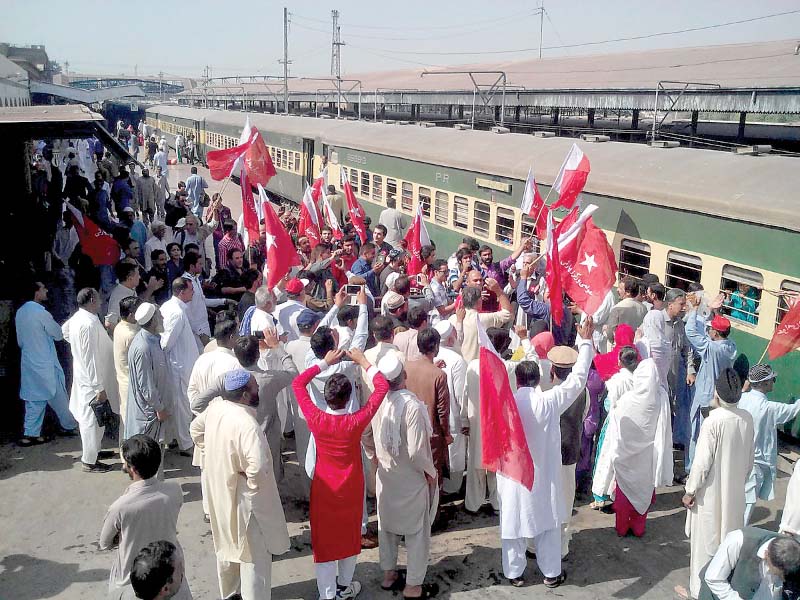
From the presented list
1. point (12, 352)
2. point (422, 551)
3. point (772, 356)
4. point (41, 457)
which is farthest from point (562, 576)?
point (12, 352)

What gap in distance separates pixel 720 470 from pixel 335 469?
2345 mm

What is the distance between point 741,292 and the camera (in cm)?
697

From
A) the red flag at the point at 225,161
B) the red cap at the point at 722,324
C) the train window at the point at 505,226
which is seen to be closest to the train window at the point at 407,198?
the train window at the point at 505,226

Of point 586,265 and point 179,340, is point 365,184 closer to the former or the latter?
point 586,265

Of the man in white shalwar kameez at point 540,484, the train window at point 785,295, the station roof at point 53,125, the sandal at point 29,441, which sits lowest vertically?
the sandal at point 29,441

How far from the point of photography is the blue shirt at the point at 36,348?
21.1ft

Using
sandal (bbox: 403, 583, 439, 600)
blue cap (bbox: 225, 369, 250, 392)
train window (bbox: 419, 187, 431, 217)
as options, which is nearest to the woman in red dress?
blue cap (bbox: 225, 369, 250, 392)

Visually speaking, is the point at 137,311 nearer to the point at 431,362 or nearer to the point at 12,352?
the point at 431,362

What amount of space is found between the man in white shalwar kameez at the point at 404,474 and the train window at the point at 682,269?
4265 mm

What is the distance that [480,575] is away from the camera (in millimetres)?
4898

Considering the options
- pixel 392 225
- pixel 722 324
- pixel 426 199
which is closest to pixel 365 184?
pixel 426 199

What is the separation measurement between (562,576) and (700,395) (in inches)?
88.7

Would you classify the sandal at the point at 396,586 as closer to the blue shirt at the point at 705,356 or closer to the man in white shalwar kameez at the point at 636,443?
the man in white shalwar kameez at the point at 636,443

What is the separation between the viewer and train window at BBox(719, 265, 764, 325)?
22.2 ft
